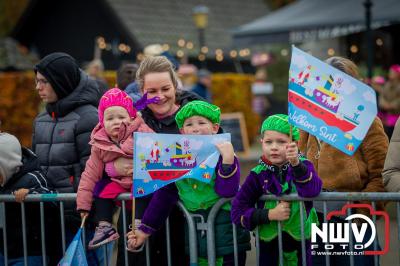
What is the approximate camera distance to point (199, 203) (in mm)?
4789

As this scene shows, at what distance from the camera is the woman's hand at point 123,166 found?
16.3ft

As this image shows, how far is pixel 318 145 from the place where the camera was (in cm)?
521

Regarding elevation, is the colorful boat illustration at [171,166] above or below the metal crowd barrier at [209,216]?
above

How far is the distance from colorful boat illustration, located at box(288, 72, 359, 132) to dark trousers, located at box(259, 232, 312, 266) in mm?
717

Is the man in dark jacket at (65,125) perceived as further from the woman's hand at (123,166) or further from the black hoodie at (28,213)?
the woman's hand at (123,166)

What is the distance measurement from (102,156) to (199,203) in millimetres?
679

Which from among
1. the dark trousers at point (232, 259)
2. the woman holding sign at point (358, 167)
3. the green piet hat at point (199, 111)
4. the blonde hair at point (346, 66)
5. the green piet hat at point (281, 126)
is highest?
the blonde hair at point (346, 66)

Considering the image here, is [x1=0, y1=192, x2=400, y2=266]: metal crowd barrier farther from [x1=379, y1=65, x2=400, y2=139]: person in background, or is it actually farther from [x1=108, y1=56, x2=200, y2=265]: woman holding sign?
[x1=379, y1=65, x2=400, y2=139]: person in background

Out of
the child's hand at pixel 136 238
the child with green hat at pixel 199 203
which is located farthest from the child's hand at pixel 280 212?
the child's hand at pixel 136 238

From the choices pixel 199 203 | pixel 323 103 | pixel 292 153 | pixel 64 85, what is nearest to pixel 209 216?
pixel 199 203

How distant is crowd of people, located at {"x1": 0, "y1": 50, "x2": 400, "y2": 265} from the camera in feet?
15.2

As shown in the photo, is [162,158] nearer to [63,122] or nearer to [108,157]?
[108,157]

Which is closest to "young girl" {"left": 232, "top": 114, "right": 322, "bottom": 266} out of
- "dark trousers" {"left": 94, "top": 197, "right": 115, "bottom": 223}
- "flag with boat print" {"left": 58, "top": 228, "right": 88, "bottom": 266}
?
"dark trousers" {"left": 94, "top": 197, "right": 115, "bottom": 223}

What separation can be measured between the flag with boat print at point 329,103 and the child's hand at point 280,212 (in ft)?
1.46
